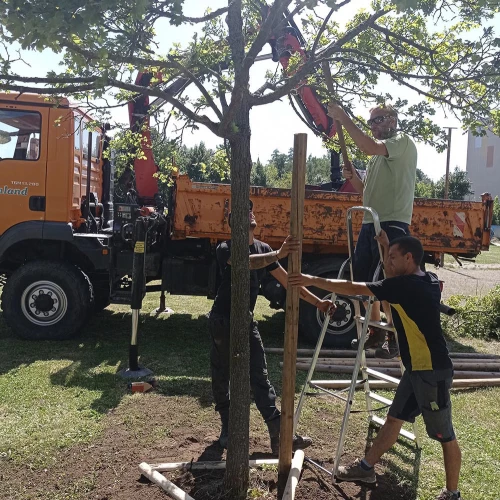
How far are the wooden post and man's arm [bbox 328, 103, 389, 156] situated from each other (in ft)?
1.19

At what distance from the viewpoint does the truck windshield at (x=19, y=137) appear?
7.09 meters

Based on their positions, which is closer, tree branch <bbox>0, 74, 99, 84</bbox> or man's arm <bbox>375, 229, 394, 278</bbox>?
tree branch <bbox>0, 74, 99, 84</bbox>

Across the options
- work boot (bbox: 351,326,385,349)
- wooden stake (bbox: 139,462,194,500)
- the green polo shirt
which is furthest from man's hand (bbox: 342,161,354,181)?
wooden stake (bbox: 139,462,194,500)

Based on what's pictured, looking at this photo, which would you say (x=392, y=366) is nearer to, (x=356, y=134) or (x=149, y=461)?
(x=149, y=461)

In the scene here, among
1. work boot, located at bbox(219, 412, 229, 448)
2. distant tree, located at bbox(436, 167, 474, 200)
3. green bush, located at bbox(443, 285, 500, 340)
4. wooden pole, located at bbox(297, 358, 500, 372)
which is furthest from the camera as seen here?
distant tree, located at bbox(436, 167, 474, 200)

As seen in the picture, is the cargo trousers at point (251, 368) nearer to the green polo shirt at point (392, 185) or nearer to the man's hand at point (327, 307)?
the man's hand at point (327, 307)

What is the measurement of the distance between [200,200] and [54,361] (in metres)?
2.57

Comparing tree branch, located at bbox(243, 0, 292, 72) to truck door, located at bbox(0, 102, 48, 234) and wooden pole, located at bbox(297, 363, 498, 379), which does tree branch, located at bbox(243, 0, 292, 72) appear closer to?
wooden pole, located at bbox(297, 363, 498, 379)

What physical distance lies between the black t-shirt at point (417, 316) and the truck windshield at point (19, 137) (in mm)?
5302

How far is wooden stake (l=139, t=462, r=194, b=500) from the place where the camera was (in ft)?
11.2

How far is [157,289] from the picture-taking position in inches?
305

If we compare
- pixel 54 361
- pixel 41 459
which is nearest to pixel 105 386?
pixel 54 361

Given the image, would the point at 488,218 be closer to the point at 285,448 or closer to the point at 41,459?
the point at 285,448

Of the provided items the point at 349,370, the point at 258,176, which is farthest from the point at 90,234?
the point at 258,176
